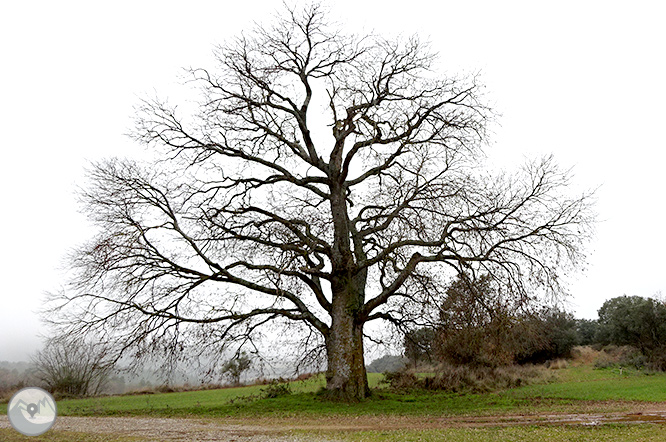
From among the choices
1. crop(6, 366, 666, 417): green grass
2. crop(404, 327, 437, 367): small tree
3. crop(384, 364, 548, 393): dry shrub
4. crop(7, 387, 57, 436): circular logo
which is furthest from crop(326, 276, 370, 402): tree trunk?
crop(7, 387, 57, 436): circular logo

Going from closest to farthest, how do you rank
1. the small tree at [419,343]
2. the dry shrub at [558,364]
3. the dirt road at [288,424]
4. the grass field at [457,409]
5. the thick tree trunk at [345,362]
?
the grass field at [457,409], the dirt road at [288,424], the thick tree trunk at [345,362], the small tree at [419,343], the dry shrub at [558,364]

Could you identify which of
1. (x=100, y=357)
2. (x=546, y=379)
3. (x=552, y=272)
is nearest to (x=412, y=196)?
(x=552, y=272)

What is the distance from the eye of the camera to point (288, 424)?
13031 mm

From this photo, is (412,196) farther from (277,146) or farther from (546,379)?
(546,379)

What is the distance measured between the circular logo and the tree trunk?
31.6 ft

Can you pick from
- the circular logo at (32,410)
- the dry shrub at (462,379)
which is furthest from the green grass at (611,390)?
the circular logo at (32,410)

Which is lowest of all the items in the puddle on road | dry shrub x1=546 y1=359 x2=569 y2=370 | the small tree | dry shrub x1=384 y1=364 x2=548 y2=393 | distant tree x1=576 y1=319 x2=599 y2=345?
the puddle on road

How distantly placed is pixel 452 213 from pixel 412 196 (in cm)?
148

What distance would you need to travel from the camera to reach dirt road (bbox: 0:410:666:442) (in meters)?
10.9

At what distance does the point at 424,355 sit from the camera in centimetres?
2112

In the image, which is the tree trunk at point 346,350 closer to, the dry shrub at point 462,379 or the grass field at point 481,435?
the dry shrub at point 462,379

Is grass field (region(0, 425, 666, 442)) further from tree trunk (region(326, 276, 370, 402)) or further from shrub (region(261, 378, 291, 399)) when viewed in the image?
shrub (region(261, 378, 291, 399))

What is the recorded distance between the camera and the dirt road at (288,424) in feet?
35.8

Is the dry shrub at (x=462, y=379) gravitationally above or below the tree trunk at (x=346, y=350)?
below
